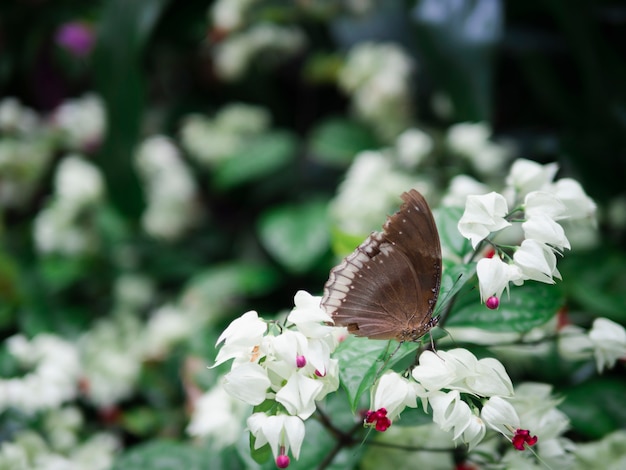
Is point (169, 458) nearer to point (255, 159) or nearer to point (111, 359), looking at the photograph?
point (111, 359)

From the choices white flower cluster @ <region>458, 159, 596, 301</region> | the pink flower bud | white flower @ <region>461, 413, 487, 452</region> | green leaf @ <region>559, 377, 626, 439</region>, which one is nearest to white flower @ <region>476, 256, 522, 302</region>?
white flower cluster @ <region>458, 159, 596, 301</region>

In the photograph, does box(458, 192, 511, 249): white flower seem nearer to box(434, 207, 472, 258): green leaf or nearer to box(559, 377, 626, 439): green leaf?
box(434, 207, 472, 258): green leaf

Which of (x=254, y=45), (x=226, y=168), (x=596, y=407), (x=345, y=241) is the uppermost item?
(x=254, y=45)

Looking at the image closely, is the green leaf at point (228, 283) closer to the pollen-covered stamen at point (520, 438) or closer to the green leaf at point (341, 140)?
the green leaf at point (341, 140)

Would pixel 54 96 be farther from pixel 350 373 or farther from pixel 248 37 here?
pixel 350 373

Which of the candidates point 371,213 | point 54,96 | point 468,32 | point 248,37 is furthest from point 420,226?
point 54,96

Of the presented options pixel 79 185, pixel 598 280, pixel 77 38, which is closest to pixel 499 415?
pixel 598 280

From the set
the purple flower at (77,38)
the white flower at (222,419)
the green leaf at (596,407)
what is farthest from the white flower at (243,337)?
the purple flower at (77,38)
